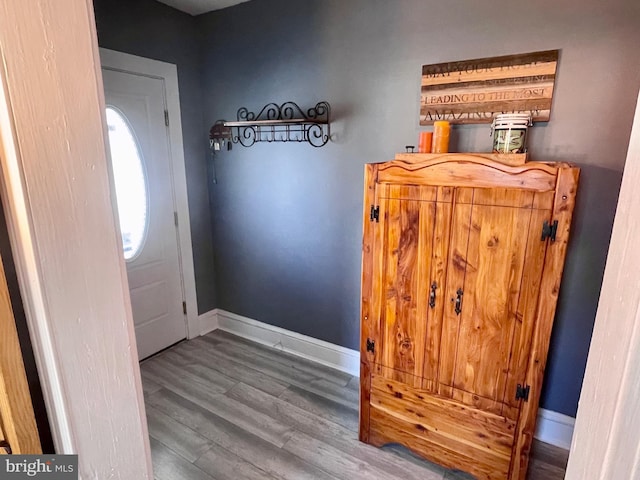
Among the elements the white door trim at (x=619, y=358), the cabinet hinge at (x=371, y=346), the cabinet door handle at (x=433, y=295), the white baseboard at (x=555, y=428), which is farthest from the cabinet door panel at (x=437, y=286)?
the white door trim at (x=619, y=358)

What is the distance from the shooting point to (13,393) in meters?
0.56

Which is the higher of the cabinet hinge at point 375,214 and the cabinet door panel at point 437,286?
the cabinet hinge at point 375,214

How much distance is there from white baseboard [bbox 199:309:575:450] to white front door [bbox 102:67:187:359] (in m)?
0.43

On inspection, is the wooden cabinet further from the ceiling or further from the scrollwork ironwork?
the ceiling

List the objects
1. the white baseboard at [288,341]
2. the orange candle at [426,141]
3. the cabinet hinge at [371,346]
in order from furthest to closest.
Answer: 1. the white baseboard at [288,341]
2. the cabinet hinge at [371,346]
3. the orange candle at [426,141]

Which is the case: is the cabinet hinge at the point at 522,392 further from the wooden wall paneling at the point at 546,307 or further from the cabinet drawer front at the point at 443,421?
the cabinet drawer front at the point at 443,421

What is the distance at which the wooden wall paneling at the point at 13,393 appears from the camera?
0.54 meters

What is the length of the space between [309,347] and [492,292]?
1.64 m

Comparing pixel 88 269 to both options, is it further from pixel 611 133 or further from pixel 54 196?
pixel 611 133

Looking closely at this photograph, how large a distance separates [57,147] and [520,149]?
1.64m

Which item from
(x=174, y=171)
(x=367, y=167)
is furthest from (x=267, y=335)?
(x=367, y=167)

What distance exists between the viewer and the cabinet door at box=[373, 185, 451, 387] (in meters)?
1.63

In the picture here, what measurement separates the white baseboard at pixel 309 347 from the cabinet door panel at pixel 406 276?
0.81m

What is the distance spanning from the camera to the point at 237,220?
295 cm
